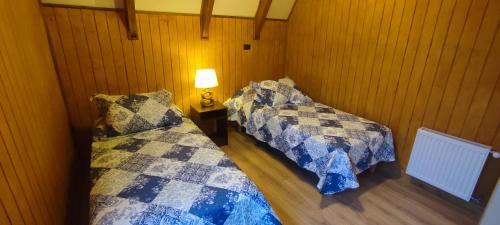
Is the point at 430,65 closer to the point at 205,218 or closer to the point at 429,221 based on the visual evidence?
the point at 429,221

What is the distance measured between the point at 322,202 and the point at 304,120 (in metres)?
0.85

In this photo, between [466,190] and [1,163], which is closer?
[1,163]

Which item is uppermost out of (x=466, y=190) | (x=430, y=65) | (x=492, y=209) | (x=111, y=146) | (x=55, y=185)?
(x=430, y=65)

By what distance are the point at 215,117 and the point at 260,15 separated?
1.44m

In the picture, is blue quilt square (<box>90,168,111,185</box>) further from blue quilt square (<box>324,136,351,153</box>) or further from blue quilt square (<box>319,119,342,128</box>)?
blue quilt square (<box>319,119,342,128</box>)

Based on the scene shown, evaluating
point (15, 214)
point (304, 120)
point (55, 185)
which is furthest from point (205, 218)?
point (304, 120)

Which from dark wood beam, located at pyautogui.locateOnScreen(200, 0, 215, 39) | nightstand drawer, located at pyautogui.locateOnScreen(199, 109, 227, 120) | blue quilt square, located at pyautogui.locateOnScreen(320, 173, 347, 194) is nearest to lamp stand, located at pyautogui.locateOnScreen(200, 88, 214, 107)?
nightstand drawer, located at pyautogui.locateOnScreen(199, 109, 227, 120)

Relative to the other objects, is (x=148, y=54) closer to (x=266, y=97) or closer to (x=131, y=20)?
(x=131, y=20)

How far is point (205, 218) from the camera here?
1254 mm

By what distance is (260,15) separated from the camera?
3.04 metres

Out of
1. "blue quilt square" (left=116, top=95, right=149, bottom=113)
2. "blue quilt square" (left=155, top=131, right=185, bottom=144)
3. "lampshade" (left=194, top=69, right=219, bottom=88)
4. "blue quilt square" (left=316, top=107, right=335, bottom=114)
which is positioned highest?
"lampshade" (left=194, top=69, right=219, bottom=88)

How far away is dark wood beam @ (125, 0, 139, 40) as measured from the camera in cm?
219

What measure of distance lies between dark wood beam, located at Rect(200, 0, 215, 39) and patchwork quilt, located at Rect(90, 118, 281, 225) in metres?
1.52

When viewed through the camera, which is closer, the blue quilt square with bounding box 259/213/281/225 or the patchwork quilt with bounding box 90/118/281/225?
the patchwork quilt with bounding box 90/118/281/225
